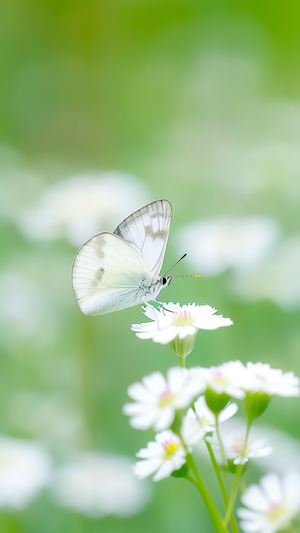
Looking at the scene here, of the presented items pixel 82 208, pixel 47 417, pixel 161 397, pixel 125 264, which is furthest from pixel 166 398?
pixel 47 417

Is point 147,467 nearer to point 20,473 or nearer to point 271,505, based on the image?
point 271,505

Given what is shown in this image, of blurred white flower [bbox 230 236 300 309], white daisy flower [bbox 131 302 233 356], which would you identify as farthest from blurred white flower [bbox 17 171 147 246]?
white daisy flower [bbox 131 302 233 356]

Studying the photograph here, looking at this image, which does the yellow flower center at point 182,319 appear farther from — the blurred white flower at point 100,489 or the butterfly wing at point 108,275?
the blurred white flower at point 100,489

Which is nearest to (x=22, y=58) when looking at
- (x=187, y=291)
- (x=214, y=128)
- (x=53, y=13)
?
(x=53, y=13)

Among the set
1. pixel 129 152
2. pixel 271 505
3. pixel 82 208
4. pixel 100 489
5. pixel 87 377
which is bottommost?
pixel 271 505

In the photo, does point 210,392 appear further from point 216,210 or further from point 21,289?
point 216,210

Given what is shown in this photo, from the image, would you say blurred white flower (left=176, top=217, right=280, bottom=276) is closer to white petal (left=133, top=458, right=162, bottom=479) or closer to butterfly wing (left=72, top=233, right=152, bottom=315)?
butterfly wing (left=72, top=233, right=152, bottom=315)
